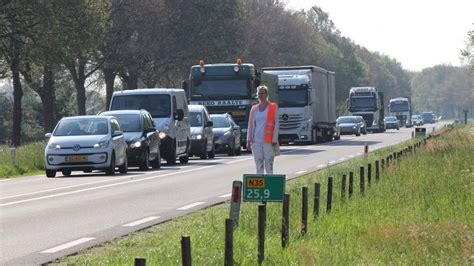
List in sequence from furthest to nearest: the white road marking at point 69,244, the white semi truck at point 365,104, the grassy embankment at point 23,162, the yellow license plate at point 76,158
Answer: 1. the white semi truck at point 365,104
2. the grassy embankment at point 23,162
3. the yellow license plate at point 76,158
4. the white road marking at point 69,244

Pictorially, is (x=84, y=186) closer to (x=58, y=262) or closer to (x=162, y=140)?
(x=162, y=140)

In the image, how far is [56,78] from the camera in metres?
75.1

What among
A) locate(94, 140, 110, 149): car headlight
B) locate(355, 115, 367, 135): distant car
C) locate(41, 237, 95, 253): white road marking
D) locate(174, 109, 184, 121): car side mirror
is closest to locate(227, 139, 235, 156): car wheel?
locate(174, 109, 184, 121): car side mirror

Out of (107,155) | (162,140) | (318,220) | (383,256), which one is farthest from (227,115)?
(383,256)

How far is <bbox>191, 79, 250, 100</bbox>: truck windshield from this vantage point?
4412cm

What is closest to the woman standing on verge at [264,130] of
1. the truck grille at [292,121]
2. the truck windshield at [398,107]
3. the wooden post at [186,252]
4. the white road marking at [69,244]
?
the white road marking at [69,244]

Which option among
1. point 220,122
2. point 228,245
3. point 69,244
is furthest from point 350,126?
point 228,245

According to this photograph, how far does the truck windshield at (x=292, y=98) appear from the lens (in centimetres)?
5534

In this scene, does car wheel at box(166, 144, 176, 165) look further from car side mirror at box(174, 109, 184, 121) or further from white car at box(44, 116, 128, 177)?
white car at box(44, 116, 128, 177)

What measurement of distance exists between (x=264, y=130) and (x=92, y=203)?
10.5 ft

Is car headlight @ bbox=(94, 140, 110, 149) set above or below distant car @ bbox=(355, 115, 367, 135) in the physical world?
above

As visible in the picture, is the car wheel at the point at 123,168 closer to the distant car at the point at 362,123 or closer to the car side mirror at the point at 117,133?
the car side mirror at the point at 117,133

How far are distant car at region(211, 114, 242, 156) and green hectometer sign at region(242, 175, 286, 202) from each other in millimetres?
31002

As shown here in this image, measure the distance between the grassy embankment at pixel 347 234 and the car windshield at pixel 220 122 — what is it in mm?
23380
